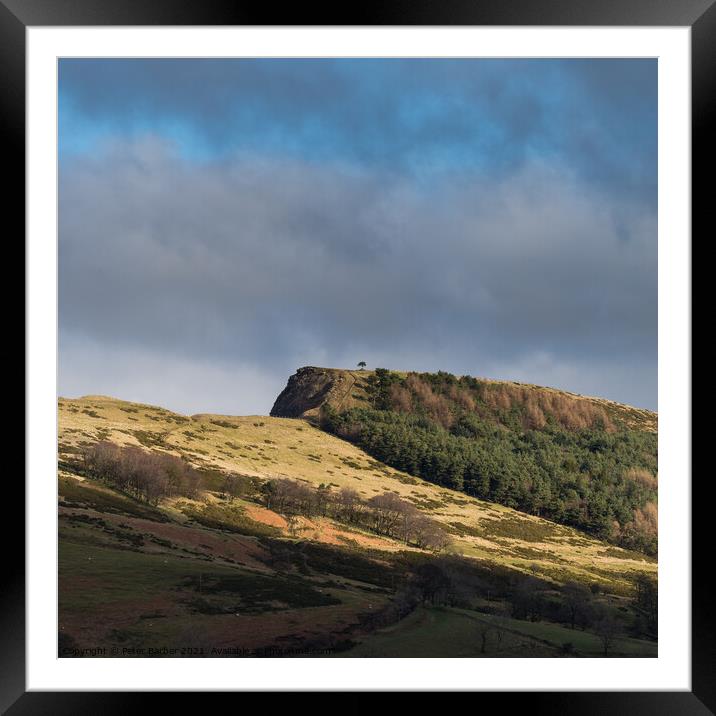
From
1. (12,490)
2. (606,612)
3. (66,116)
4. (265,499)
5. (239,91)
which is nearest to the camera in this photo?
(12,490)

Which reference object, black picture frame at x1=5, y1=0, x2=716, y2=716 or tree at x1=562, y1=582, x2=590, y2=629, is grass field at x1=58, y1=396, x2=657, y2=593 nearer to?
tree at x1=562, y1=582, x2=590, y2=629

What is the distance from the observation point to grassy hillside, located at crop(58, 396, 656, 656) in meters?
20.2

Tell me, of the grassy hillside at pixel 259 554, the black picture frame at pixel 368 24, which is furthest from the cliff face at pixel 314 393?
the black picture frame at pixel 368 24

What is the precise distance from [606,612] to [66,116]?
4299 centimetres

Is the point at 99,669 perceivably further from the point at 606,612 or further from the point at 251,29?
the point at 606,612

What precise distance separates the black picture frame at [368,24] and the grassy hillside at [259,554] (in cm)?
1365

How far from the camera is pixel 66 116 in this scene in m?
38.9

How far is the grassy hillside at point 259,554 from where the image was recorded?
2020 centimetres

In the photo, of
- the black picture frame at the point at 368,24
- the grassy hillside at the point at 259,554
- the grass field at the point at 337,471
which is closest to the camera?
the black picture frame at the point at 368,24

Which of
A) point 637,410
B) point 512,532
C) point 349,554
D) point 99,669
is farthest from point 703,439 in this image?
point 637,410

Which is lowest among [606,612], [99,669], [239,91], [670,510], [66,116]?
[606,612]

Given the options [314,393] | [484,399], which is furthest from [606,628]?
[314,393]

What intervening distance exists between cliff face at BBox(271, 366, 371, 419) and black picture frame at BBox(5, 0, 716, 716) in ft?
143

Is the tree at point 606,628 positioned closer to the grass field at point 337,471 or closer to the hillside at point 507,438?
the grass field at point 337,471
